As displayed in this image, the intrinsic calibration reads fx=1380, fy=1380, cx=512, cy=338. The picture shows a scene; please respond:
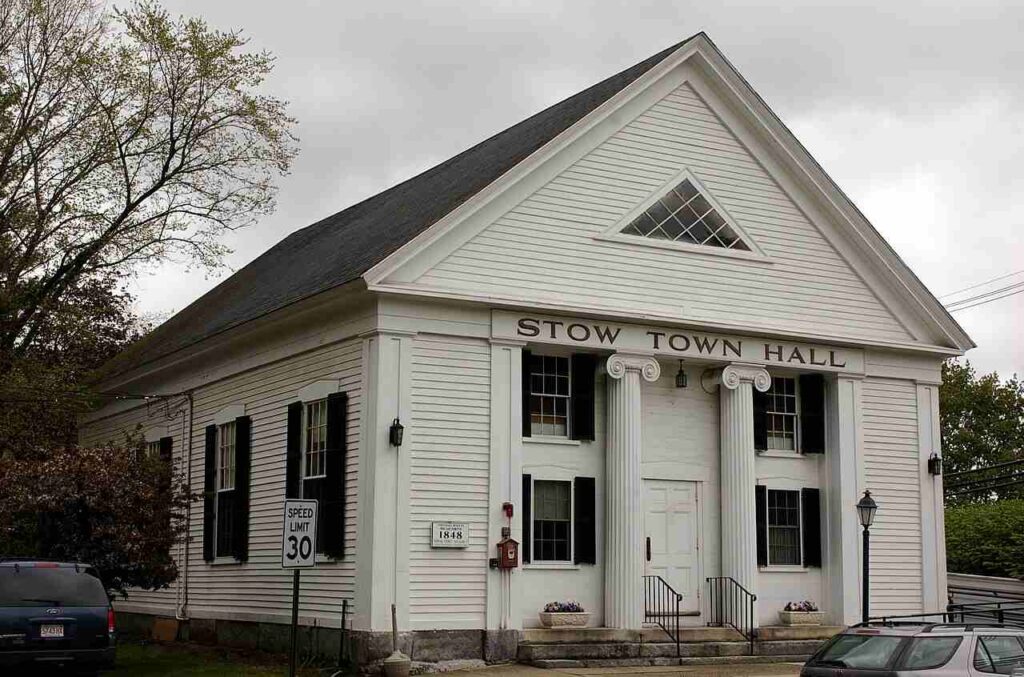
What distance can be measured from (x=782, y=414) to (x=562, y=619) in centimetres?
619

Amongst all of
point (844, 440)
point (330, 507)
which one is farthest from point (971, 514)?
point (330, 507)

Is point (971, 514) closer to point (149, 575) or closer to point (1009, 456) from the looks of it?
point (149, 575)

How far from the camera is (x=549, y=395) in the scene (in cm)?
2255

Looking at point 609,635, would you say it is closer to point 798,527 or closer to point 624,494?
point 624,494

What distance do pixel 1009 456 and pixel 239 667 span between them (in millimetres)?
56997

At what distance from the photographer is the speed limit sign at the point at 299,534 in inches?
620

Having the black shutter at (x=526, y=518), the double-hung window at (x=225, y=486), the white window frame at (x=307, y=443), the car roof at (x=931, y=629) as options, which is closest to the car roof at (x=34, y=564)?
the white window frame at (x=307, y=443)

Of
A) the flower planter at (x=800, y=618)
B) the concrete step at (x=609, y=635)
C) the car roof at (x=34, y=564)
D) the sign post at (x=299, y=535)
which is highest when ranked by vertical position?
the sign post at (x=299, y=535)

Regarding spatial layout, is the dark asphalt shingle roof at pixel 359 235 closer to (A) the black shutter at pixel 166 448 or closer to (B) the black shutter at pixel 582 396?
(A) the black shutter at pixel 166 448

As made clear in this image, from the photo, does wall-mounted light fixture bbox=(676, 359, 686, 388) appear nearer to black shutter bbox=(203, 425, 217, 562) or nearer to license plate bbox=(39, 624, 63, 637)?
black shutter bbox=(203, 425, 217, 562)

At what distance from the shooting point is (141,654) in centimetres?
2481

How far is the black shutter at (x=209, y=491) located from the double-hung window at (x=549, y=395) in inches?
283

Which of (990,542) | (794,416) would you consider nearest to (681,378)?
(794,416)

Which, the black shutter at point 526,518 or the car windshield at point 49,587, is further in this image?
the black shutter at point 526,518
